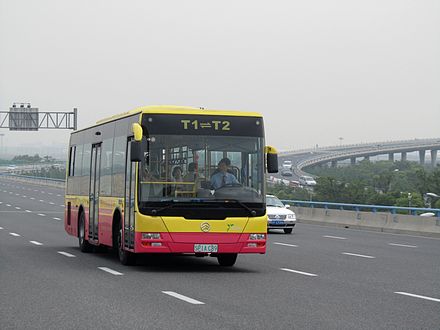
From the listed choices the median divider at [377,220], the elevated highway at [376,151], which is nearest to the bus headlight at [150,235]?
the median divider at [377,220]

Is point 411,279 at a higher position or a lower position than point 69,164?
lower

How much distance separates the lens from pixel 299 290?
14.1m

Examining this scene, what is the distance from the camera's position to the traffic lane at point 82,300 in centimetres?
1041

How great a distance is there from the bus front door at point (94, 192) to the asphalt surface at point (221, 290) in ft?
1.94

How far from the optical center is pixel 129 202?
58.1 ft

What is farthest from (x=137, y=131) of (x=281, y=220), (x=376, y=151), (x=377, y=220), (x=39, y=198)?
(x=376, y=151)

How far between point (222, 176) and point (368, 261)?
474 cm

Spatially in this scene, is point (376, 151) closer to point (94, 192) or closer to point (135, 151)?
point (94, 192)

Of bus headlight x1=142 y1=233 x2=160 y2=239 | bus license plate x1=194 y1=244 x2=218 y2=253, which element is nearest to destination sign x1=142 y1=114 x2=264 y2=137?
bus headlight x1=142 y1=233 x2=160 y2=239

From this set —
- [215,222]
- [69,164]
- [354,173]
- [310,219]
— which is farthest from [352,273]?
[354,173]

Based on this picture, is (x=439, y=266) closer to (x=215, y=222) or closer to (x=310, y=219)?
(x=215, y=222)

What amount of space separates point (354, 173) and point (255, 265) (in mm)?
142256

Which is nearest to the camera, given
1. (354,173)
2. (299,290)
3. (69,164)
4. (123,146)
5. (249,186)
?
(299,290)

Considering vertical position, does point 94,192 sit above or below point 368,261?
above
